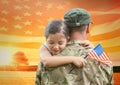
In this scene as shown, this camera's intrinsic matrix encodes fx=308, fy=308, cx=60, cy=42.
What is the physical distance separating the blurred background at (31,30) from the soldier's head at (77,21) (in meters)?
2.52

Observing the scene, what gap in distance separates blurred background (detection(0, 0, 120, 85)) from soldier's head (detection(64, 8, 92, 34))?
2.52 m

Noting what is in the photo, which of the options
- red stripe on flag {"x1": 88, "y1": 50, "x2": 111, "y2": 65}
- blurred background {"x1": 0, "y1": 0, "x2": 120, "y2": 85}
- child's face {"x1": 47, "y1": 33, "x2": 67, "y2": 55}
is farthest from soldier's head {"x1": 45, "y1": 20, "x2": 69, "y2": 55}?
blurred background {"x1": 0, "y1": 0, "x2": 120, "y2": 85}

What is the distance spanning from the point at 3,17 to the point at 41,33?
0.53 m

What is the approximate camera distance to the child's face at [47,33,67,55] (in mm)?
1479

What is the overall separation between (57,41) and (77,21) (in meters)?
0.14

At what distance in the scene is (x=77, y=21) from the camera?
1.47 metres

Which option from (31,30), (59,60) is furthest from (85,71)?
(31,30)

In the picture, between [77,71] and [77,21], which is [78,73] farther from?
[77,21]

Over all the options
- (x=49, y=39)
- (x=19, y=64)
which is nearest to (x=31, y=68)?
(x=19, y=64)

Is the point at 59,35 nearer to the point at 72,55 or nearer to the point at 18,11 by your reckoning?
the point at 72,55

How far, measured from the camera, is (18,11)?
13.3 feet

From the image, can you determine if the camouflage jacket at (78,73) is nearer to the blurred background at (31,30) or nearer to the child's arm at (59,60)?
the child's arm at (59,60)

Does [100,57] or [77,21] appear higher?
[77,21]

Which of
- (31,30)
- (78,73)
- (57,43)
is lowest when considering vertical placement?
(78,73)
